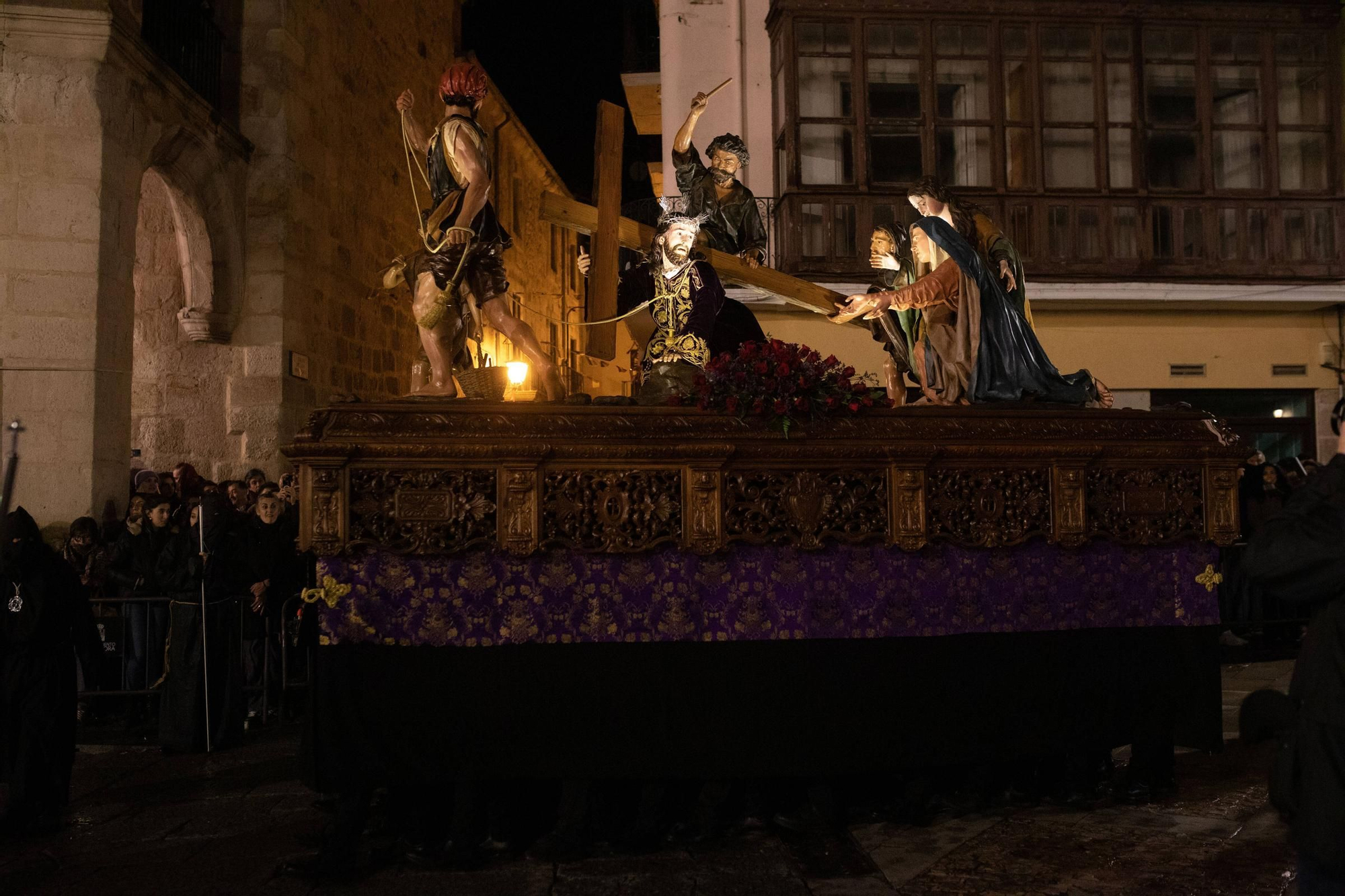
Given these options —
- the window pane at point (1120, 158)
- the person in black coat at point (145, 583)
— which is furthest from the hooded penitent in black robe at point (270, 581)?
the window pane at point (1120, 158)

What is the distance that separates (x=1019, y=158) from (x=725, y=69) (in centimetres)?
408

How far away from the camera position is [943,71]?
1462 centimetres

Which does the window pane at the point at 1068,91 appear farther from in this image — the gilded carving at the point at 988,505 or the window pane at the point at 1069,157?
the gilded carving at the point at 988,505

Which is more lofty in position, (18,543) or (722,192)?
(722,192)

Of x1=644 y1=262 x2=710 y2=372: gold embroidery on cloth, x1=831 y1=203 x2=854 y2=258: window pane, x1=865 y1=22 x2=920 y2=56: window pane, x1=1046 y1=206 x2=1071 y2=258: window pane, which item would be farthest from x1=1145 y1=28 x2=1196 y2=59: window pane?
x1=644 y1=262 x2=710 y2=372: gold embroidery on cloth

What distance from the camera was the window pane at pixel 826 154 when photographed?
14.5m

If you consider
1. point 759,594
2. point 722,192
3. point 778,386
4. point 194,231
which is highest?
point 194,231

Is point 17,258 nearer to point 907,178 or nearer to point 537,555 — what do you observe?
point 537,555

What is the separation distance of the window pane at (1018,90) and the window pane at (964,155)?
0.52 metres

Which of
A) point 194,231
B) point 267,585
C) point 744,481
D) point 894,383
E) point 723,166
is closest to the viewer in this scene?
point 744,481

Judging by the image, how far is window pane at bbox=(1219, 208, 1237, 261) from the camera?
14812 mm

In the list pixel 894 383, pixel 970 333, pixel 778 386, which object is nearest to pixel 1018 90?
pixel 894 383

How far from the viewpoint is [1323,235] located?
14.9 m

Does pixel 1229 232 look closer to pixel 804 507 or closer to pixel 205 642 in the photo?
pixel 804 507
